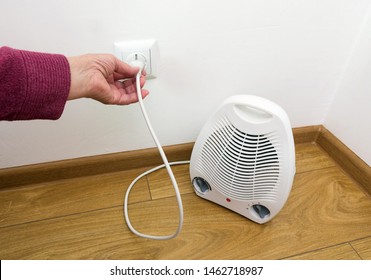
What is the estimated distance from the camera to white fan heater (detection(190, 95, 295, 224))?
1.62 ft

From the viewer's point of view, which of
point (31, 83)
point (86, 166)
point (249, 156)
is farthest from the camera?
point (86, 166)

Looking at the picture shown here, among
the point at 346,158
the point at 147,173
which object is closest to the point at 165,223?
the point at 147,173

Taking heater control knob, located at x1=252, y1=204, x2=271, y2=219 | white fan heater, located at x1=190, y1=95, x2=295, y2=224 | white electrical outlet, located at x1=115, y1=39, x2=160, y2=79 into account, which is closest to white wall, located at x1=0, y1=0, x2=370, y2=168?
white electrical outlet, located at x1=115, y1=39, x2=160, y2=79

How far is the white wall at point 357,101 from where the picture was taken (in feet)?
2.13

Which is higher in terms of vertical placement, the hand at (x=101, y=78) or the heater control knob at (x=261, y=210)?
the hand at (x=101, y=78)

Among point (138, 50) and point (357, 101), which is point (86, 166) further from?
point (357, 101)

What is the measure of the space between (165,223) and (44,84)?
351mm

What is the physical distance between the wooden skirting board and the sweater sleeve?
27 cm

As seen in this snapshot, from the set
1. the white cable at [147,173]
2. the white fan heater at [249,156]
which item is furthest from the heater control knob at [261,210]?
the white cable at [147,173]

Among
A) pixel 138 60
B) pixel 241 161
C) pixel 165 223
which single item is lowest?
pixel 165 223

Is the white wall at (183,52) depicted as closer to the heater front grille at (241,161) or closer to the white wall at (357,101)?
the white wall at (357,101)

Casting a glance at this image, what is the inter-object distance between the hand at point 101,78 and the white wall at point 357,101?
48cm

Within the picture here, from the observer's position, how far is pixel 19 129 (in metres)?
0.59

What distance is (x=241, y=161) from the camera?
530mm
